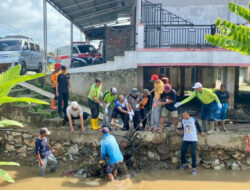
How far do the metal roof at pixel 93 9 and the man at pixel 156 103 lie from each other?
7420 millimetres

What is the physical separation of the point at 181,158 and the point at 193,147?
1.92 feet

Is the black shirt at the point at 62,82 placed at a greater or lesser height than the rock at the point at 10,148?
greater

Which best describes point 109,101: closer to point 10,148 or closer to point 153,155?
point 153,155

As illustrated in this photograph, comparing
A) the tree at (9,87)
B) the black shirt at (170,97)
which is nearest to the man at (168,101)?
the black shirt at (170,97)

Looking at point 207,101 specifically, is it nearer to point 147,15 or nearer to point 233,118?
point 233,118

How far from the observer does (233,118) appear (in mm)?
10977

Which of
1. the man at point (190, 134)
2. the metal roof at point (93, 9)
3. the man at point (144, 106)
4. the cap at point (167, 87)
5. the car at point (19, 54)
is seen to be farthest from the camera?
the metal roof at point (93, 9)

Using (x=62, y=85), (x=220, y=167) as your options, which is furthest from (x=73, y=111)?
(x=220, y=167)

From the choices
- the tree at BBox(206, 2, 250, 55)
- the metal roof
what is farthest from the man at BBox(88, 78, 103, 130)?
the metal roof

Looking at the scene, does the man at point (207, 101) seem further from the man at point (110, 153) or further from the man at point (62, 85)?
the man at point (62, 85)

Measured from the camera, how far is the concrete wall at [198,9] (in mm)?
12633

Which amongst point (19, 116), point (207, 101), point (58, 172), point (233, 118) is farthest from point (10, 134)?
point (233, 118)

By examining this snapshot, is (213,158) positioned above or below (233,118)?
below

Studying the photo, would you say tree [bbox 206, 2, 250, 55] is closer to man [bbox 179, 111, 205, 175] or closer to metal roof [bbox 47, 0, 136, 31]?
man [bbox 179, 111, 205, 175]
